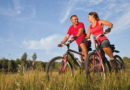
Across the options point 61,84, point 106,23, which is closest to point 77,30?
point 106,23

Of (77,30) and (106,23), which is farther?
(77,30)

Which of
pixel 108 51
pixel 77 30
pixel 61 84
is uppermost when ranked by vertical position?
pixel 77 30

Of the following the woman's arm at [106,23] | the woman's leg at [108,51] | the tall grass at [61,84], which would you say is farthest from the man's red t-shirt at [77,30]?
the tall grass at [61,84]

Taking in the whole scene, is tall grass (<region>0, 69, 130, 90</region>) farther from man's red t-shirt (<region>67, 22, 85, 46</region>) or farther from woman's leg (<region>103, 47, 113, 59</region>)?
man's red t-shirt (<region>67, 22, 85, 46</region>)

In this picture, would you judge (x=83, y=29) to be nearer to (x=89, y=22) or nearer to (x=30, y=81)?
(x=89, y=22)

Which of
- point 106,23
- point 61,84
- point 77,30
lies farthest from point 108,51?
point 61,84

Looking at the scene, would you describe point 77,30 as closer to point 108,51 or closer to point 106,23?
point 106,23

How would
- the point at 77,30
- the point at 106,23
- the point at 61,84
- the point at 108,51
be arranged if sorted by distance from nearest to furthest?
the point at 61,84 → the point at 106,23 → the point at 108,51 → the point at 77,30

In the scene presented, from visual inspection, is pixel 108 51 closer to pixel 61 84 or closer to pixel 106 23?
pixel 106 23

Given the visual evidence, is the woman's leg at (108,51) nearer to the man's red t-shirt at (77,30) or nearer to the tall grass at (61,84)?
the man's red t-shirt at (77,30)

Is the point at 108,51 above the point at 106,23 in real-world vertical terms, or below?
below

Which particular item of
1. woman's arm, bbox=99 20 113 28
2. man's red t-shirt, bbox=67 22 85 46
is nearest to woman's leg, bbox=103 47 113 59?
woman's arm, bbox=99 20 113 28

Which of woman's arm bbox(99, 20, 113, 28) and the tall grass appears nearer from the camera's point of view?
the tall grass

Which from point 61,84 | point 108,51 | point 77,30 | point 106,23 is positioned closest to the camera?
point 61,84
